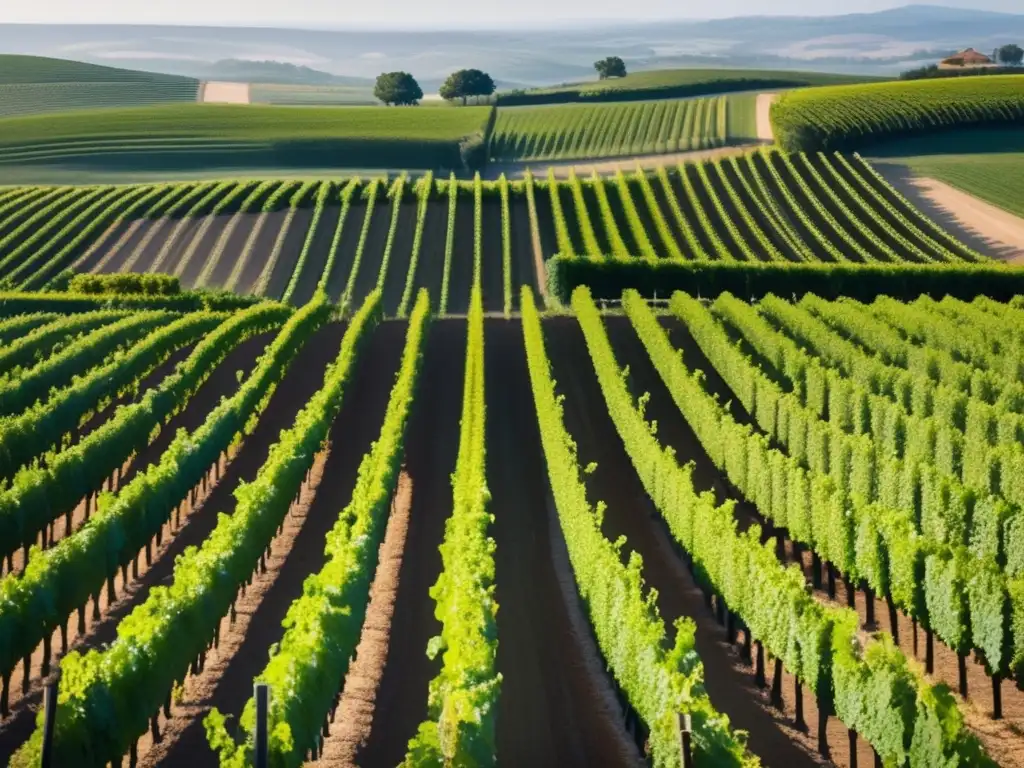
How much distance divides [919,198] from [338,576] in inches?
3281

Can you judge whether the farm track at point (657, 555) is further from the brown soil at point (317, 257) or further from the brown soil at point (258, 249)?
the brown soil at point (258, 249)

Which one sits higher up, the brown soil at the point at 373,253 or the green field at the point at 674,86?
the green field at the point at 674,86

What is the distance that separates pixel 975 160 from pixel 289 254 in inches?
2343

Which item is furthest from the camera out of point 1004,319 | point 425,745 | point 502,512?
point 1004,319

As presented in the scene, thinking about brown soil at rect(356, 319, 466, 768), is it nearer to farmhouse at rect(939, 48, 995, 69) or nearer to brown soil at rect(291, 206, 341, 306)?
brown soil at rect(291, 206, 341, 306)

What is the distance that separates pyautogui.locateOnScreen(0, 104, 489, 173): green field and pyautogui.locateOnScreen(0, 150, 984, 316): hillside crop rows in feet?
50.8

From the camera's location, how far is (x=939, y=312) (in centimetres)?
6091

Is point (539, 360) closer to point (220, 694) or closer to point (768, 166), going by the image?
point (220, 694)

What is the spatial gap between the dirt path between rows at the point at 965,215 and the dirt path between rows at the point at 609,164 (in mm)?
13980

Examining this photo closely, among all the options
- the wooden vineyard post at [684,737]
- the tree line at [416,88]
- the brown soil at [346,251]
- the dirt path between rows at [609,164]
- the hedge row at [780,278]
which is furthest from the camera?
the tree line at [416,88]

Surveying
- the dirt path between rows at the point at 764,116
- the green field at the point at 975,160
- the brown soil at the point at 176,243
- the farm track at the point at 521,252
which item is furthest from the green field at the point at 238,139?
the green field at the point at 975,160

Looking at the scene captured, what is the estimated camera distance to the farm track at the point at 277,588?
27031 millimetres

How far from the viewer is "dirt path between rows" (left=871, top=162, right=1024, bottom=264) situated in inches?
3504

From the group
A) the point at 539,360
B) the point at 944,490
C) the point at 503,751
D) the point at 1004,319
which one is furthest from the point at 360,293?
the point at 503,751
